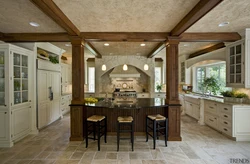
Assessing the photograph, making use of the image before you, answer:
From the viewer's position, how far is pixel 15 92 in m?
3.35

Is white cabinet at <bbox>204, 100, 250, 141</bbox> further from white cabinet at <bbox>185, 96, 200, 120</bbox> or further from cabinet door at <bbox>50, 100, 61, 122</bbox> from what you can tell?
cabinet door at <bbox>50, 100, 61, 122</bbox>

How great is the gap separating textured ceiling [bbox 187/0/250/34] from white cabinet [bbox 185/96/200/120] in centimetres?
252

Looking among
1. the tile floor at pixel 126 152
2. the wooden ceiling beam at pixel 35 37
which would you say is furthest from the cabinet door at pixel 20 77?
the tile floor at pixel 126 152

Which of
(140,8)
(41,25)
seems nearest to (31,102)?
(41,25)

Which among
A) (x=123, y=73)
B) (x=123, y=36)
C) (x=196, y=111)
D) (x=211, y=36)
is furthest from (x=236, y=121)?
(x=123, y=73)

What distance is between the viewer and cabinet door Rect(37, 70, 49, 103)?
405 cm

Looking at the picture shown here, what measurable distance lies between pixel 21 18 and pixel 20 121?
Answer: 247 cm

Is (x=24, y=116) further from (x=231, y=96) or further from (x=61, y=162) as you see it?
(x=231, y=96)

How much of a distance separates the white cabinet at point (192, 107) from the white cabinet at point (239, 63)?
135cm

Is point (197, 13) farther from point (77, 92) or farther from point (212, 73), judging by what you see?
point (212, 73)

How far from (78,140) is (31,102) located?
69.1 inches

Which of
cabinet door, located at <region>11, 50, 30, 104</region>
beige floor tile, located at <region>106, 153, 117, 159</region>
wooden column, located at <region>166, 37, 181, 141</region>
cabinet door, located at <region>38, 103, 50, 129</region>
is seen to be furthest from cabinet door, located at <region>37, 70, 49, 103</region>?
wooden column, located at <region>166, 37, 181, 141</region>

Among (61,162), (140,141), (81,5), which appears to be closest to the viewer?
(81,5)

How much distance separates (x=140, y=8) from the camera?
92.1 inches
